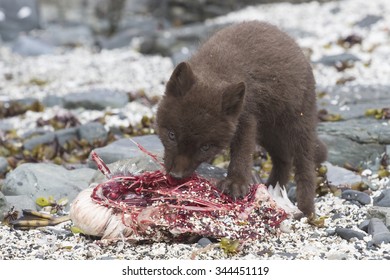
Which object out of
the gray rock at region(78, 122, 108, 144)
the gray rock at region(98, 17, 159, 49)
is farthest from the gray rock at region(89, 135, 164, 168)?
the gray rock at region(98, 17, 159, 49)

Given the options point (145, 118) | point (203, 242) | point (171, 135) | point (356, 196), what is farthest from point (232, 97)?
point (145, 118)

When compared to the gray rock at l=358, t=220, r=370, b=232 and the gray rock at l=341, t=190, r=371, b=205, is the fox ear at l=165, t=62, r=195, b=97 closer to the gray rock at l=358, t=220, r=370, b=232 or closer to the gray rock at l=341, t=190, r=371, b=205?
the gray rock at l=358, t=220, r=370, b=232

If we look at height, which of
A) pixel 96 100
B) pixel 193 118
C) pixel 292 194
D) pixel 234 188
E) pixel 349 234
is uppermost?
pixel 193 118

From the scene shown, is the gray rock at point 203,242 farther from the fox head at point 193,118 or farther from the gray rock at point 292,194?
the gray rock at point 292,194

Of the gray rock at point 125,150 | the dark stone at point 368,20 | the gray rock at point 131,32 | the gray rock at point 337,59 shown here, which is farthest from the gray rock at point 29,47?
the gray rock at point 125,150

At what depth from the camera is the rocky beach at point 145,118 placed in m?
5.62

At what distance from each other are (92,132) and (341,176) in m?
3.83

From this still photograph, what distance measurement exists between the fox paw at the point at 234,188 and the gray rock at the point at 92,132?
13.4ft

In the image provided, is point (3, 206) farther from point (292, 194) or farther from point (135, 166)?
point (292, 194)

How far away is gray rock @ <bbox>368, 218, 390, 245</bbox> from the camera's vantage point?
5.58 meters

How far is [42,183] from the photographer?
715cm

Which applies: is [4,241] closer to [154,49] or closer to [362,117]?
[362,117]

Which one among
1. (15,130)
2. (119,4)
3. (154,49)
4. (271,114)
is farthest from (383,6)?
(271,114)

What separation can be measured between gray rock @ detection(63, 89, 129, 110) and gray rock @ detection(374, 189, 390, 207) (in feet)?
18.9
